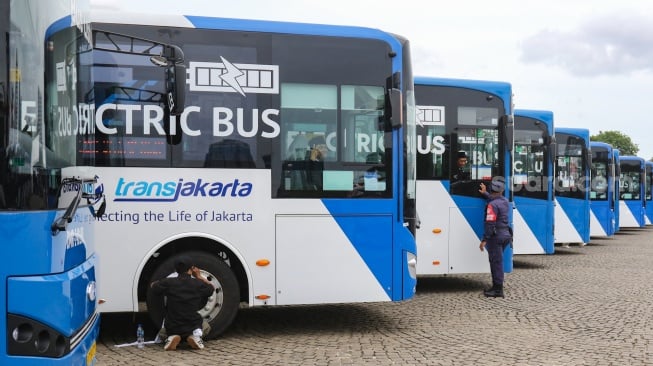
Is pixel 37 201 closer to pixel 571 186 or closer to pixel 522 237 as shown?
pixel 522 237

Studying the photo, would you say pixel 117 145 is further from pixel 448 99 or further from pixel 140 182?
pixel 448 99

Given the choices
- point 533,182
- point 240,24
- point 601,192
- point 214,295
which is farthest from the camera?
point 601,192

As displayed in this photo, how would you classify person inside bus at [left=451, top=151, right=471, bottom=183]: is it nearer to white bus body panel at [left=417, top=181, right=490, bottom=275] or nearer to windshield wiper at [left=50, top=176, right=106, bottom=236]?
white bus body panel at [left=417, top=181, right=490, bottom=275]

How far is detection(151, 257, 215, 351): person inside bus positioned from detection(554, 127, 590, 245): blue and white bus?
12.5 meters

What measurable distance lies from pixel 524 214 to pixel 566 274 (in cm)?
148

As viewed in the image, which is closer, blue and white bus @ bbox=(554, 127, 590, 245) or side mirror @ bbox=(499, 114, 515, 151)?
side mirror @ bbox=(499, 114, 515, 151)

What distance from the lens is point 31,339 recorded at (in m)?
3.30

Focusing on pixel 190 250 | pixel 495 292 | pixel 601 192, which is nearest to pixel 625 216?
pixel 601 192

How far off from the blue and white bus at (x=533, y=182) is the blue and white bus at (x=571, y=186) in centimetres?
307

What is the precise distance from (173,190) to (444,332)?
3582mm

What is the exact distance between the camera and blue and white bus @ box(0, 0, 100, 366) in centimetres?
326

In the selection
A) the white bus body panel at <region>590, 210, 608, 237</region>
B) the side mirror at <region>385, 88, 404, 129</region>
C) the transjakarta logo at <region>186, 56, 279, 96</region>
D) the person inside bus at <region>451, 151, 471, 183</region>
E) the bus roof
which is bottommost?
the white bus body panel at <region>590, 210, 608, 237</region>

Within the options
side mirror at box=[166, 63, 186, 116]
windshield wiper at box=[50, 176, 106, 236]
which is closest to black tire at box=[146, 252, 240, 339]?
side mirror at box=[166, 63, 186, 116]

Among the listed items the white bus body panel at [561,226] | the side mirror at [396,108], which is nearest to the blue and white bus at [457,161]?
the side mirror at [396,108]
